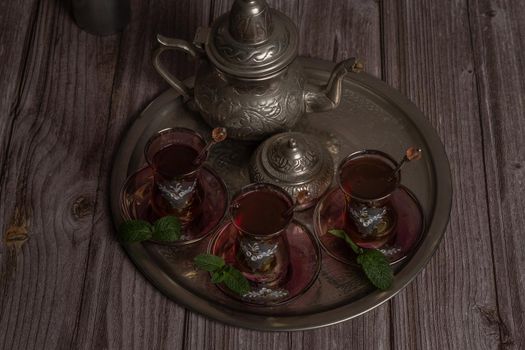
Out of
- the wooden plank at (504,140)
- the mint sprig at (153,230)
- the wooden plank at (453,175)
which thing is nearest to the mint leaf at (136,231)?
the mint sprig at (153,230)

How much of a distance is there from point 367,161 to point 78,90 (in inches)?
21.4

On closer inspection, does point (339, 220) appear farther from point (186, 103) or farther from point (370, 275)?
point (186, 103)

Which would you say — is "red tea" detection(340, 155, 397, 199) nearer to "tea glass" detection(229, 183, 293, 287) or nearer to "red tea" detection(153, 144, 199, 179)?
"tea glass" detection(229, 183, 293, 287)

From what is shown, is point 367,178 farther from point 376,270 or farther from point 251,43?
point 251,43

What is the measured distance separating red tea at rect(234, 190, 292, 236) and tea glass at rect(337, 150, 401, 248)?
10cm

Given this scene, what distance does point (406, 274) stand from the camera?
108cm

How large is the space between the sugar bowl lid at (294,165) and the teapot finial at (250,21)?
0.53ft

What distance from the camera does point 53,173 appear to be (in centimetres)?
121

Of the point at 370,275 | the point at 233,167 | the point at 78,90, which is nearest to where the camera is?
the point at 370,275

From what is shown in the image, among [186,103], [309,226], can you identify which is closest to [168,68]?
[186,103]

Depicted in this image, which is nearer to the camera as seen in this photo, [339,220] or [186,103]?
[339,220]

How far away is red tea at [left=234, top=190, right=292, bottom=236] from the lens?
100 centimetres

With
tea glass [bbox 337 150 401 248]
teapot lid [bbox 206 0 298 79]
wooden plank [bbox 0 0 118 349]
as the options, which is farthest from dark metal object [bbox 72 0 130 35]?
tea glass [bbox 337 150 401 248]

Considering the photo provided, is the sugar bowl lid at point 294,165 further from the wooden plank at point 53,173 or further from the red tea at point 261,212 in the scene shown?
the wooden plank at point 53,173
